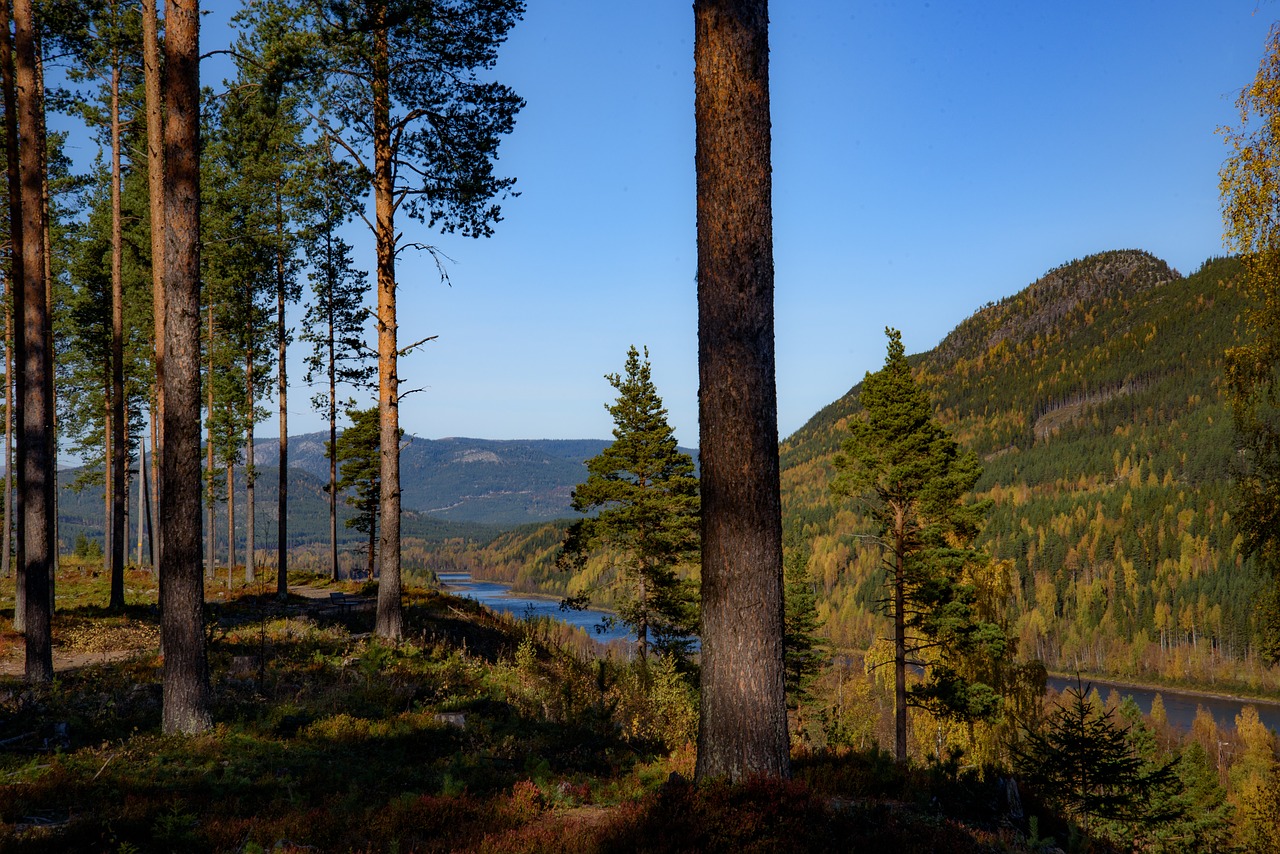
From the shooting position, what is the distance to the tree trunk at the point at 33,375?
36.2 ft

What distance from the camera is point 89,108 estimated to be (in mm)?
18969

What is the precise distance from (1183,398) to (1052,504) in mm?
74188

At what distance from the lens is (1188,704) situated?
97500mm

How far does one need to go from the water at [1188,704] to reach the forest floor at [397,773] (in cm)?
9358

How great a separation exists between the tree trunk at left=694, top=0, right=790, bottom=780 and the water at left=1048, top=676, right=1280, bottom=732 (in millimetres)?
97116

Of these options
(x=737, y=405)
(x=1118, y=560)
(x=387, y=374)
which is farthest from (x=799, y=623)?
(x=1118, y=560)

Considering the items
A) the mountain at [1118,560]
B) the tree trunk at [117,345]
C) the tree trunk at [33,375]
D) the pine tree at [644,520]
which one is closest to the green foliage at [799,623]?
the pine tree at [644,520]

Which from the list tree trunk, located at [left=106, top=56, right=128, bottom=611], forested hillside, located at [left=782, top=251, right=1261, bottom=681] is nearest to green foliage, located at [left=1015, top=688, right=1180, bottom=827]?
tree trunk, located at [left=106, top=56, right=128, bottom=611]

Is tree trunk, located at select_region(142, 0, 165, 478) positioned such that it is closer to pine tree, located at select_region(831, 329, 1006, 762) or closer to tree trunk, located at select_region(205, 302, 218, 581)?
tree trunk, located at select_region(205, 302, 218, 581)

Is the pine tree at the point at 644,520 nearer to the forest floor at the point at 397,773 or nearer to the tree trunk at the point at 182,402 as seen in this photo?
the forest floor at the point at 397,773

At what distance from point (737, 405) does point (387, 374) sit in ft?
35.4

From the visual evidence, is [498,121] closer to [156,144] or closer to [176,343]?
[156,144]

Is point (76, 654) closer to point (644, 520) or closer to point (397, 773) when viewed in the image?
point (397, 773)

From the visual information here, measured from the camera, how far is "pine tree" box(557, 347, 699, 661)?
26578 mm
